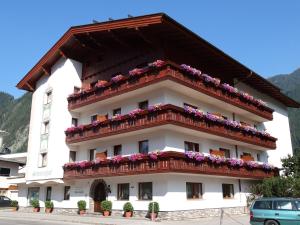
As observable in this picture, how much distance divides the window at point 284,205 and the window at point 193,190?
8.22m

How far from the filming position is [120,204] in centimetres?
2672

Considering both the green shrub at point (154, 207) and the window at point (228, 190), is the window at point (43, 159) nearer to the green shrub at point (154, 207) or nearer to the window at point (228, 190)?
the green shrub at point (154, 207)

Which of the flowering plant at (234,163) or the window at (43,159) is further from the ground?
the window at (43,159)

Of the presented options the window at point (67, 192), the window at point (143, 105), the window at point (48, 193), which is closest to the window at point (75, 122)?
the window at point (67, 192)

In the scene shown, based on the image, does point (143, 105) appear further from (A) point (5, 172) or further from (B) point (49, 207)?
(A) point (5, 172)

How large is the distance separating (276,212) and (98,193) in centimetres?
1612

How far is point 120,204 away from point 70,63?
1471 cm

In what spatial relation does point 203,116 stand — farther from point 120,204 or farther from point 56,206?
point 56,206

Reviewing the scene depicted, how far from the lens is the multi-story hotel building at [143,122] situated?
2489 cm

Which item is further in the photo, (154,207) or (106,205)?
(106,205)

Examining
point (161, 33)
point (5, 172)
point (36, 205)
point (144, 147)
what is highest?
point (161, 33)

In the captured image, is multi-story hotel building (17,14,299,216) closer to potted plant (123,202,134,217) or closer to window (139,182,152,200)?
window (139,182,152,200)

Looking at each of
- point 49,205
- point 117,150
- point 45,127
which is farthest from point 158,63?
point 49,205

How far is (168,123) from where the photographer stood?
77.4ft
